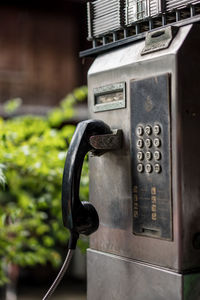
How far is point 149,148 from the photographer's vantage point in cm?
105

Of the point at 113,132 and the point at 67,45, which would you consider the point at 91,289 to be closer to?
the point at 113,132

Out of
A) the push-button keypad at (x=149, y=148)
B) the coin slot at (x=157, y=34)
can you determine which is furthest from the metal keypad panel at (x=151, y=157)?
the coin slot at (x=157, y=34)

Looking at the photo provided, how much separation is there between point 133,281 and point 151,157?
29 cm

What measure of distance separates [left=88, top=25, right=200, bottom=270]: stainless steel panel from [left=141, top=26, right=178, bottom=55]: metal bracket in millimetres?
15

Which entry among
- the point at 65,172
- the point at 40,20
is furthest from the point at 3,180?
the point at 40,20

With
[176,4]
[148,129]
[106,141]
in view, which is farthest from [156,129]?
[176,4]

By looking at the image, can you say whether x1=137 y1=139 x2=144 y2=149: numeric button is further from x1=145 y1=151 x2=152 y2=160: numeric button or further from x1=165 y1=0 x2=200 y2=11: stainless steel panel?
x1=165 y1=0 x2=200 y2=11: stainless steel panel

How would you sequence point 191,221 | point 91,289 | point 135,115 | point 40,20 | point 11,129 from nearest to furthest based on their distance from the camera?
1. point 191,221
2. point 135,115
3. point 91,289
4. point 11,129
5. point 40,20

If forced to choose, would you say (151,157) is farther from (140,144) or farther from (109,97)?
(109,97)

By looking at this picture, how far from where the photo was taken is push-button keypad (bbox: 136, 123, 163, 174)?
1024 mm

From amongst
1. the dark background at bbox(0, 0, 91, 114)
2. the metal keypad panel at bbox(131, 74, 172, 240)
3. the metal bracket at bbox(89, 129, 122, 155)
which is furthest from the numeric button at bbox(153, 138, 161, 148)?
the dark background at bbox(0, 0, 91, 114)

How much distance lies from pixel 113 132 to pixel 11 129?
1.03 metres

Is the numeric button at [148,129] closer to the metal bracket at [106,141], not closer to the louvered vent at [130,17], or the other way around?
the metal bracket at [106,141]

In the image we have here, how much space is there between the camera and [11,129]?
6.83 ft
